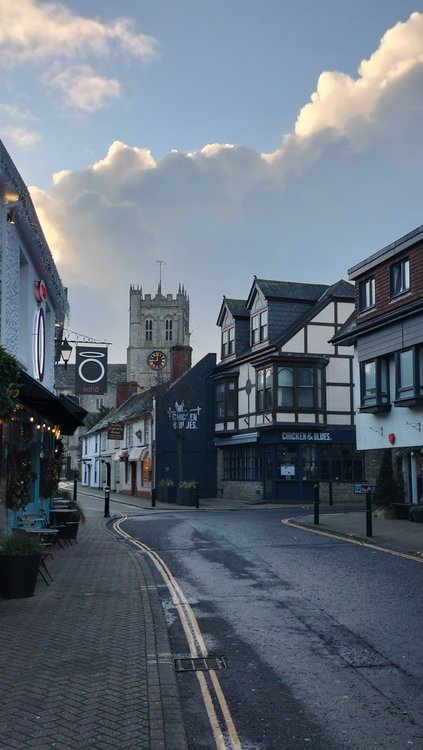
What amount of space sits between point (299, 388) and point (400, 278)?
1389 centimetres

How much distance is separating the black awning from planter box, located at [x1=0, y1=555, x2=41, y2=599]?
2624 millimetres

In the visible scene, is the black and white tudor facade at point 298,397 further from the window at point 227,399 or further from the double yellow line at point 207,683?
the double yellow line at point 207,683

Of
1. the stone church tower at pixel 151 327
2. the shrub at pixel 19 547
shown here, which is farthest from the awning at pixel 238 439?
the stone church tower at pixel 151 327

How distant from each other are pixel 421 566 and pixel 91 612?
7.00 meters

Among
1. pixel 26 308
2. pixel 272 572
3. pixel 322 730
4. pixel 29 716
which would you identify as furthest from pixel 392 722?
pixel 26 308

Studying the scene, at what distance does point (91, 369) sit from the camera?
21266 mm

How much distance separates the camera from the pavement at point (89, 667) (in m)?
5.35

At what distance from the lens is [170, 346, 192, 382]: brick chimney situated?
1873 inches

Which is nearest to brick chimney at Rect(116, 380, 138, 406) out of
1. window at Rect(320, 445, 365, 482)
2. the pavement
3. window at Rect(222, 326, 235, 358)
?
window at Rect(222, 326, 235, 358)

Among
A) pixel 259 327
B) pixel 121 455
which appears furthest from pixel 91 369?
pixel 121 455

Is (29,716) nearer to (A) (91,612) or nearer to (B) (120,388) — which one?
(A) (91,612)

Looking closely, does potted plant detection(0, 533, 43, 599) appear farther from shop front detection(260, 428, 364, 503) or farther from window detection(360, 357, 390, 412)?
shop front detection(260, 428, 364, 503)

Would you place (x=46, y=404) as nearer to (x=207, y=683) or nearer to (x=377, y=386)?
(x=207, y=683)

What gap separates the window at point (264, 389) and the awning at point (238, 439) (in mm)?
1629
